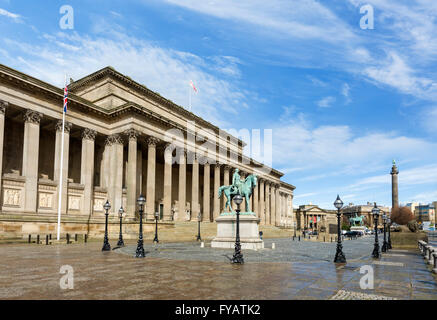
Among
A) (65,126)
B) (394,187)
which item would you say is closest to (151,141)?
(65,126)

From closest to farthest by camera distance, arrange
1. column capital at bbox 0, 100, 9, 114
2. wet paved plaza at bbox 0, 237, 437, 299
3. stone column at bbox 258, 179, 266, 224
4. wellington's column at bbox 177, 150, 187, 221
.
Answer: wet paved plaza at bbox 0, 237, 437, 299 < column capital at bbox 0, 100, 9, 114 < wellington's column at bbox 177, 150, 187, 221 < stone column at bbox 258, 179, 266, 224

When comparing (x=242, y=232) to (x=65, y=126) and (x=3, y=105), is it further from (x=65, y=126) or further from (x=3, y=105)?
(x=3, y=105)

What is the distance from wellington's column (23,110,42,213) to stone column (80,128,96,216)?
6340 mm

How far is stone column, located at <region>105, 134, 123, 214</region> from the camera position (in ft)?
140

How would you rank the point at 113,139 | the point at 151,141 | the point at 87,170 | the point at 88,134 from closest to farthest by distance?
the point at 87,170 → the point at 88,134 → the point at 113,139 → the point at 151,141

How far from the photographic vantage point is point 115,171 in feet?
143

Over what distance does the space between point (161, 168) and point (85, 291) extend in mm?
51654

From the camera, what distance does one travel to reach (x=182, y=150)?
2083 inches

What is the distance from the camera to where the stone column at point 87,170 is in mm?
40969

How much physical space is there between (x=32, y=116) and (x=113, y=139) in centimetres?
1073

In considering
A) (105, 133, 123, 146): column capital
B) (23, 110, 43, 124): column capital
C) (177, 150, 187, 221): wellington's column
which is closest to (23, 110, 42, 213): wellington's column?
(23, 110, 43, 124): column capital

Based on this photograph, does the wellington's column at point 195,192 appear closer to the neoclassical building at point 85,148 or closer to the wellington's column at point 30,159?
the neoclassical building at point 85,148

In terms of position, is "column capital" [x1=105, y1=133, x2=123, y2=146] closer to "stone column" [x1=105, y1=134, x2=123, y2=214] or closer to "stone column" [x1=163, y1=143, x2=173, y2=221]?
"stone column" [x1=105, y1=134, x2=123, y2=214]
